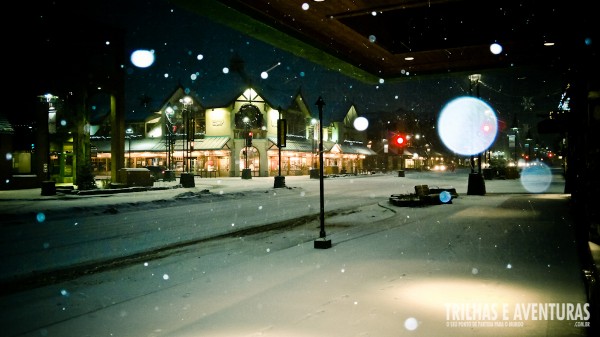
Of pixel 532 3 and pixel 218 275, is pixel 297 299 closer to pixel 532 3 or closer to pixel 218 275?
pixel 218 275

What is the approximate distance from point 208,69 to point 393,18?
5366 cm

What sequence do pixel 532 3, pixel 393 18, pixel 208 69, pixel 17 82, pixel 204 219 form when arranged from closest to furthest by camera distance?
pixel 532 3 < pixel 393 18 < pixel 204 219 < pixel 17 82 < pixel 208 69

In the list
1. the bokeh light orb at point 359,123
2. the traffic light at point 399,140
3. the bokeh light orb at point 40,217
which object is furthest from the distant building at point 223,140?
the bokeh light orb at point 40,217

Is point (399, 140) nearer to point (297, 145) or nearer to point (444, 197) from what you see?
point (444, 197)

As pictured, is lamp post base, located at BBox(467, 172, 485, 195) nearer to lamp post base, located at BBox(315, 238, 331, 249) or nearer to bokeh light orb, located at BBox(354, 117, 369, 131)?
lamp post base, located at BBox(315, 238, 331, 249)

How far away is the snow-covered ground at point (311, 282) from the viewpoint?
4.29 m

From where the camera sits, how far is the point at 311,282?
19.1 ft

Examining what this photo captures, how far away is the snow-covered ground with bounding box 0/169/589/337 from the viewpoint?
4285 millimetres

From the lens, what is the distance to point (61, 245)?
961 centimetres

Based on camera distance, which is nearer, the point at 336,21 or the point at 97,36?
the point at 336,21

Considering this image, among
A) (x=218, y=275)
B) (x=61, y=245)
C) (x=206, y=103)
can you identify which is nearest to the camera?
(x=218, y=275)

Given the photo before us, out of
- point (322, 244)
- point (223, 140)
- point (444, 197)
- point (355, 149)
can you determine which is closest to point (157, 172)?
point (223, 140)

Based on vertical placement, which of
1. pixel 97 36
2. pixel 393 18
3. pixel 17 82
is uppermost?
pixel 97 36

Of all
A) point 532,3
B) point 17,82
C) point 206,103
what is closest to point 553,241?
point 532,3
